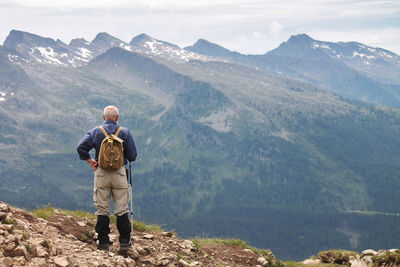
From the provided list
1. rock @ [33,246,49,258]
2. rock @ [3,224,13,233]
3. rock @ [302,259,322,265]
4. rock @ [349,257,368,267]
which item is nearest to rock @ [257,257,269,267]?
rock @ [302,259,322,265]

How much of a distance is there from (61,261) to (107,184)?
348 centimetres

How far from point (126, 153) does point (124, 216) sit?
2.36 meters

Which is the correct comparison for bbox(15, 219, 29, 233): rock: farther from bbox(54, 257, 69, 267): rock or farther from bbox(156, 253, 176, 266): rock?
bbox(156, 253, 176, 266): rock

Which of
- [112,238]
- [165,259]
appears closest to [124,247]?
[165,259]

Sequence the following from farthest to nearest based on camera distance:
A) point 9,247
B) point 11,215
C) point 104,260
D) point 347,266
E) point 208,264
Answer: point 347,266
point 208,264
point 11,215
point 104,260
point 9,247

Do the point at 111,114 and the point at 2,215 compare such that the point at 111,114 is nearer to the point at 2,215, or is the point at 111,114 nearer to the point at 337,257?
the point at 2,215

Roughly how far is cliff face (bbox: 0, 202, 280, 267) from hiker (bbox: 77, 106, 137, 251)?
27.0 inches

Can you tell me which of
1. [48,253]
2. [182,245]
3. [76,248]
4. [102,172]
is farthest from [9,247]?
[182,245]

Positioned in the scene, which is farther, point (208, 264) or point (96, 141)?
point (208, 264)

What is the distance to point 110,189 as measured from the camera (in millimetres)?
15742

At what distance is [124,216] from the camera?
15797mm

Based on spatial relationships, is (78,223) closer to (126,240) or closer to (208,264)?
(126,240)

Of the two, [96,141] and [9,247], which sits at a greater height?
[96,141]

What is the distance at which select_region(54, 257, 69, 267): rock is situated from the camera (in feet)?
41.1
